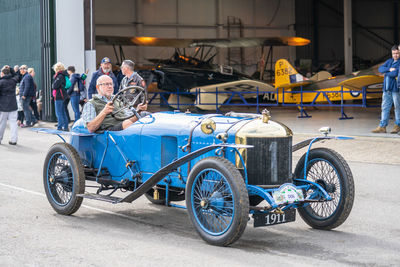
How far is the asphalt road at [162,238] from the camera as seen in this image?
465 cm

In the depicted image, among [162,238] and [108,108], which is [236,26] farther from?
[162,238]

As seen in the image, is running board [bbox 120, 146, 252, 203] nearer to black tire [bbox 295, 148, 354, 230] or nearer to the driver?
the driver

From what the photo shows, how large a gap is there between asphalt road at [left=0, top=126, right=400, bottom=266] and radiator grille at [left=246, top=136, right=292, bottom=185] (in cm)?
56

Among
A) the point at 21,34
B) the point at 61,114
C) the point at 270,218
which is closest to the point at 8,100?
the point at 61,114

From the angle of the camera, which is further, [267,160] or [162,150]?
[162,150]

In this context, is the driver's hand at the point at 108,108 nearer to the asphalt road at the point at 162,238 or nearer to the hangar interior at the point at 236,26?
the asphalt road at the point at 162,238

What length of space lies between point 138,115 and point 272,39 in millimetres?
26488

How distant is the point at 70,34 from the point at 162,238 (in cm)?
1610

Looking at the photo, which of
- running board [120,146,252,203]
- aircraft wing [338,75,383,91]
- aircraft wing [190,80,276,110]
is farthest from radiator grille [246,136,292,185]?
aircraft wing [190,80,276,110]

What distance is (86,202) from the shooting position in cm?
722

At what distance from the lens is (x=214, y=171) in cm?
496

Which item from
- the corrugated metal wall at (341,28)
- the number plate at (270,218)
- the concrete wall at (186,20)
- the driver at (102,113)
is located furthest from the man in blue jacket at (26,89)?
the corrugated metal wall at (341,28)

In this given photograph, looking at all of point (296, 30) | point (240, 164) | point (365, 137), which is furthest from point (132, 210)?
point (296, 30)

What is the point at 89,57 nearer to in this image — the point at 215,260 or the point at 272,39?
the point at 272,39
